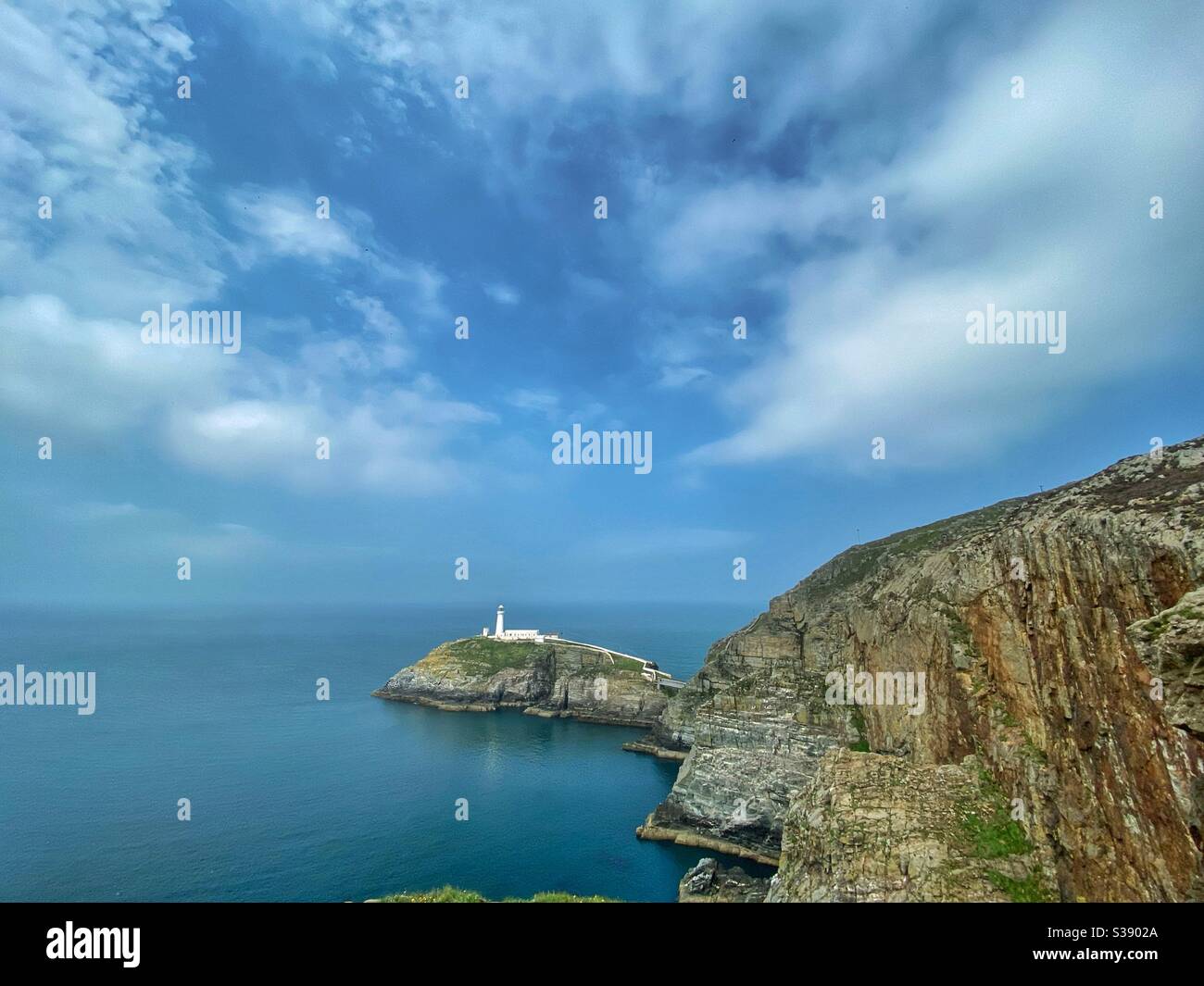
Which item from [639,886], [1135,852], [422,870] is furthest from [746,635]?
[1135,852]

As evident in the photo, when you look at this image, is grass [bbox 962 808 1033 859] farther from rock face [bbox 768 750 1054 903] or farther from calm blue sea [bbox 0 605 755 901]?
calm blue sea [bbox 0 605 755 901]

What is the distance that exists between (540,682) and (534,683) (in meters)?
1.12

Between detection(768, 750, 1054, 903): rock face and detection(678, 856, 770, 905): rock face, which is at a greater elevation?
detection(768, 750, 1054, 903): rock face

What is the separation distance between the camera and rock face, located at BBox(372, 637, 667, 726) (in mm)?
97188

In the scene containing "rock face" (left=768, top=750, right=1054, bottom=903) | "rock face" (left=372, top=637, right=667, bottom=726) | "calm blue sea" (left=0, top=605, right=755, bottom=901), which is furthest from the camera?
"rock face" (left=372, top=637, right=667, bottom=726)

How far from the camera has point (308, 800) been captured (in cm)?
5831

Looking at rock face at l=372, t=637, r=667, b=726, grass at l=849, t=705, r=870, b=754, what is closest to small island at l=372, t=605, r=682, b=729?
rock face at l=372, t=637, r=667, b=726

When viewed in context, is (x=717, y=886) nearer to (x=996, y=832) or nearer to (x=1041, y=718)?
(x=996, y=832)

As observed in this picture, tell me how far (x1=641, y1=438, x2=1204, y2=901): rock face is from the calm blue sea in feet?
78.1

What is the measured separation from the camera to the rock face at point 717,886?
35844 millimetres

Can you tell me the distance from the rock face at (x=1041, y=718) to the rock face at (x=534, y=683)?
212 feet

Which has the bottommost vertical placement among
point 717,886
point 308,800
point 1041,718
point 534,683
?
point 308,800

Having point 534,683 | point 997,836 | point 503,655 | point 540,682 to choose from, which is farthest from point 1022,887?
point 503,655
